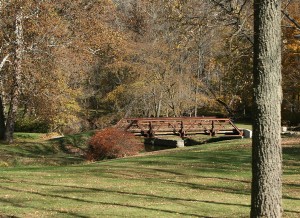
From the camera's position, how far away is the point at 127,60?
45250 mm

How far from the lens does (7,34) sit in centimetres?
2791

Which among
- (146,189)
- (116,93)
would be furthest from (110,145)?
(116,93)

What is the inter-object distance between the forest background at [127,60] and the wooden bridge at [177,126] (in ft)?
10.5

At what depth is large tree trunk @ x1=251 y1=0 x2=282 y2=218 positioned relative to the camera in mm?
7051

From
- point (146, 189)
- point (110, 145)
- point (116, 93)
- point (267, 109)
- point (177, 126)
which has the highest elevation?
point (116, 93)

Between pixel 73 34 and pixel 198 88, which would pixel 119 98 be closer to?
pixel 198 88

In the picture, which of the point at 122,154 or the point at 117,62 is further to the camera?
the point at 117,62

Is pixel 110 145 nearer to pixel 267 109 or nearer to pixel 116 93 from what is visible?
pixel 116 93

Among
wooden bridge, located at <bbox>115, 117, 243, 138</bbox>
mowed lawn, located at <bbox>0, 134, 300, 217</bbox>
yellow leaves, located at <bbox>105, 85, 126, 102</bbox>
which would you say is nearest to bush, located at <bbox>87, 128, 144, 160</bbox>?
wooden bridge, located at <bbox>115, 117, 243, 138</bbox>

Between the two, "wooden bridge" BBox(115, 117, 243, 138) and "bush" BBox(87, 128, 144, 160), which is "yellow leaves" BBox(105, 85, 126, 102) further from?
"bush" BBox(87, 128, 144, 160)

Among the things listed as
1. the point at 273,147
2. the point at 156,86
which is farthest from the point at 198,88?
the point at 273,147

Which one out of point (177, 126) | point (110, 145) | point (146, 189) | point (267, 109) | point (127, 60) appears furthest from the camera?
point (127, 60)

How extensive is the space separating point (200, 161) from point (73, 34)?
42.0 ft

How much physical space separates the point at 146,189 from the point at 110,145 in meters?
13.3
